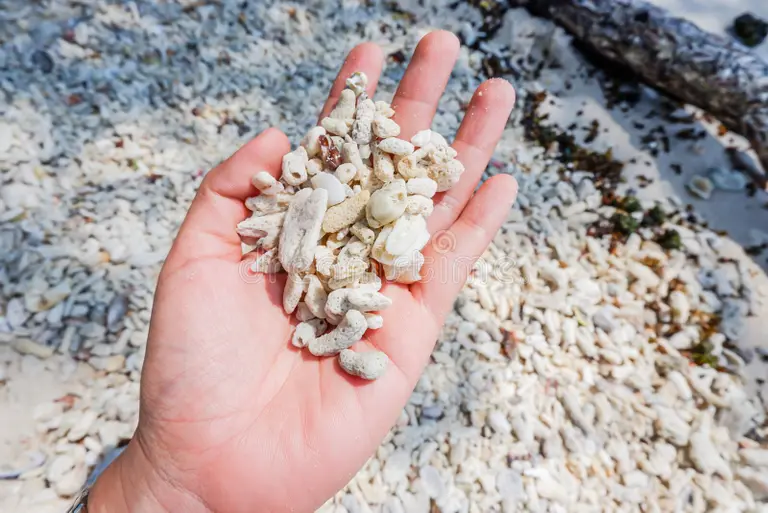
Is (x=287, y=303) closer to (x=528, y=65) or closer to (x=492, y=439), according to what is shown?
(x=492, y=439)

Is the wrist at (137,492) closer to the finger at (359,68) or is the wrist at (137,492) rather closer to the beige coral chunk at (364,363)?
the beige coral chunk at (364,363)

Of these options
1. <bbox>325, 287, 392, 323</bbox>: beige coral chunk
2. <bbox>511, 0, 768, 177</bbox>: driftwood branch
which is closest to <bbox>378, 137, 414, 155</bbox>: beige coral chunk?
<bbox>325, 287, 392, 323</bbox>: beige coral chunk

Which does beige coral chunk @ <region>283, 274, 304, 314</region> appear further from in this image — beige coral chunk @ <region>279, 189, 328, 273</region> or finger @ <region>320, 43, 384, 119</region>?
finger @ <region>320, 43, 384, 119</region>

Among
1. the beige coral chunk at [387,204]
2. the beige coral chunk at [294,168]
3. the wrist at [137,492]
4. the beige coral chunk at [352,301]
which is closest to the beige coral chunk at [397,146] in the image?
the beige coral chunk at [387,204]

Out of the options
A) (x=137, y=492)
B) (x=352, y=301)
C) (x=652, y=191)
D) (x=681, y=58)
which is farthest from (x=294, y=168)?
(x=681, y=58)

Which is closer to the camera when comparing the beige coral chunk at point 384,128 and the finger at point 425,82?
the beige coral chunk at point 384,128

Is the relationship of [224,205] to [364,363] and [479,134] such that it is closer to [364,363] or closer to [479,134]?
[364,363]
